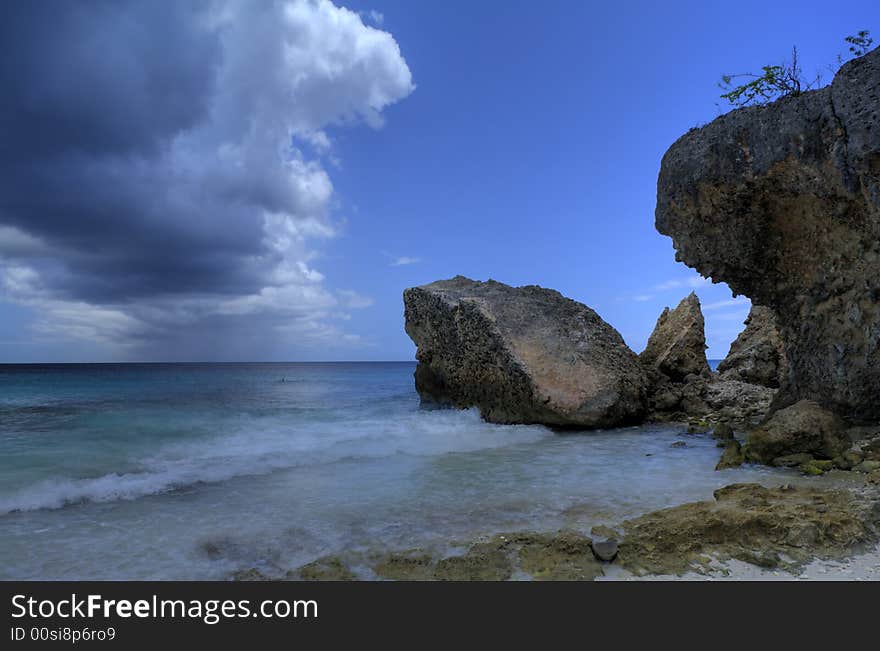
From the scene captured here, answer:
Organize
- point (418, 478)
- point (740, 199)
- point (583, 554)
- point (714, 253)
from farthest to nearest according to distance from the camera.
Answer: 1. point (714, 253)
2. point (740, 199)
3. point (418, 478)
4. point (583, 554)

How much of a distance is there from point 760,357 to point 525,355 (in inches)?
334

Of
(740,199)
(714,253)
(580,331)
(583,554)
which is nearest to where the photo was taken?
(583,554)

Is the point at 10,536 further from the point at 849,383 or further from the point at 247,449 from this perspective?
the point at 849,383

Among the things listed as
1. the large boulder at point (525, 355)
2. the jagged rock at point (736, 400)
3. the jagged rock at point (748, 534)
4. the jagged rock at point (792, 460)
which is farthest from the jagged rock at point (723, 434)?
the jagged rock at point (748, 534)

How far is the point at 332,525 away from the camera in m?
5.50

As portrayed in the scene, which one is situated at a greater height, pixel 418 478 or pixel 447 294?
pixel 447 294

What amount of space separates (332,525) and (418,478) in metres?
2.33

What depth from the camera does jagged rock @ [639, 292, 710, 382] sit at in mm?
16188

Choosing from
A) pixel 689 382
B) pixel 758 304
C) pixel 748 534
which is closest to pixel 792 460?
pixel 748 534

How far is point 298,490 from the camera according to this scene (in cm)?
719

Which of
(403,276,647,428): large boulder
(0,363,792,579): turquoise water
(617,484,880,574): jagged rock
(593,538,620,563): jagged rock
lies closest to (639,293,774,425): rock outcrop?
(403,276,647,428): large boulder

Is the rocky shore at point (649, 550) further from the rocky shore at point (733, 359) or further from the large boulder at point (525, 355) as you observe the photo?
the large boulder at point (525, 355)

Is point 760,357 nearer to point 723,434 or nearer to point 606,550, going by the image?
point 723,434
